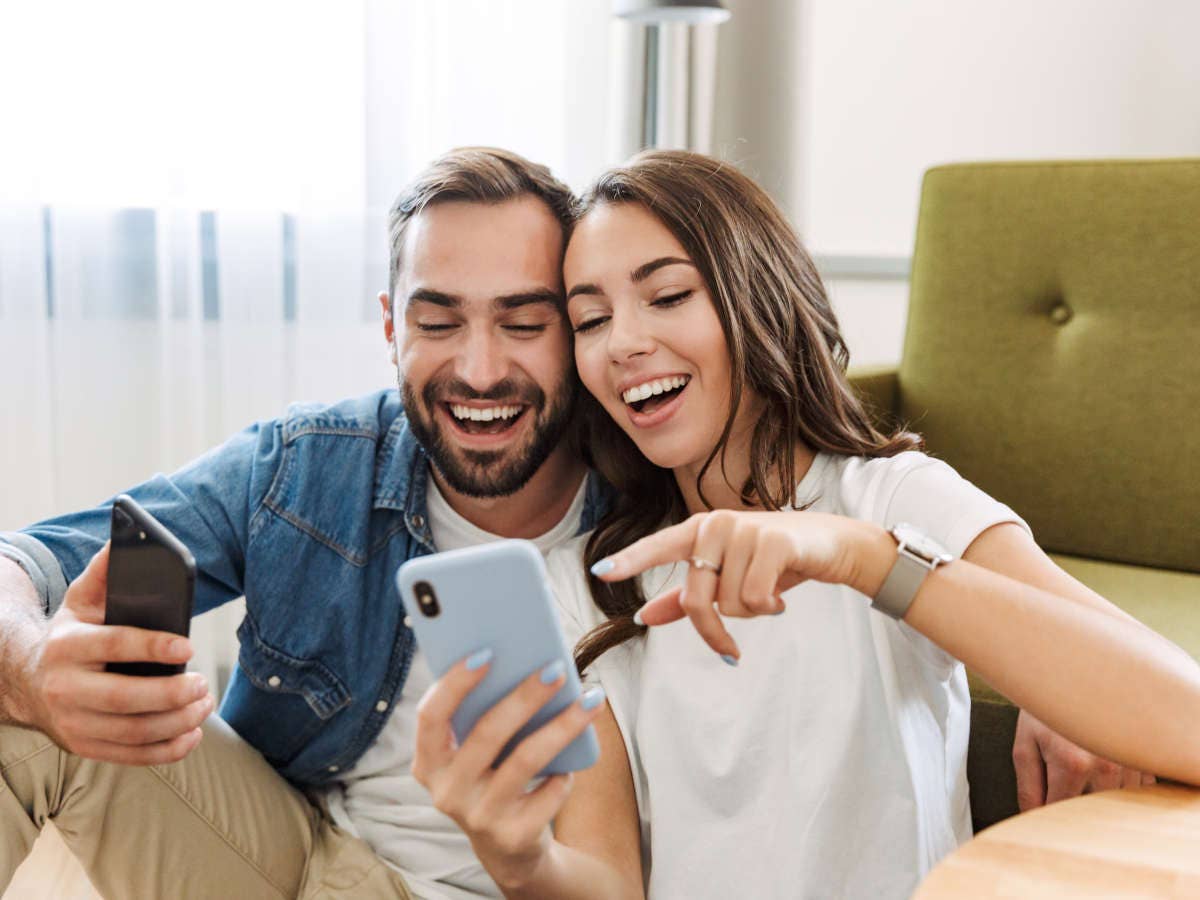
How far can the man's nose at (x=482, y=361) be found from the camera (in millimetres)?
1268

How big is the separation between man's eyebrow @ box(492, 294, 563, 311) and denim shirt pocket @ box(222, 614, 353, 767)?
0.45 meters

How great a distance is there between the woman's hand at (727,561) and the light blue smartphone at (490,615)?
0.21ft

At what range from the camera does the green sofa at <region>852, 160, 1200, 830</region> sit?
1.81 meters

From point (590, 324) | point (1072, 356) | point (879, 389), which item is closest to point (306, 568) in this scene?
point (590, 324)

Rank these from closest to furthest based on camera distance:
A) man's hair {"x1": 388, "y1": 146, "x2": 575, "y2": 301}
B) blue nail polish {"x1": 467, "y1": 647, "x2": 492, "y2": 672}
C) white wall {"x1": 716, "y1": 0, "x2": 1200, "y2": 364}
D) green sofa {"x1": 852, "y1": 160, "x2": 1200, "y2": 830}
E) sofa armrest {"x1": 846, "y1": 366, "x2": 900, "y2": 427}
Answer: blue nail polish {"x1": 467, "y1": 647, "x2": 492, "y2": 672}, man's hair {"x1": 388, "y1": 146, "x2": 575, "y2": 301}, green sofa {"x1": 852, "y1": 160, "x2": 1200, "y2": 830}, sofa armrest {"x1": 846, "y1": 366, "x2": 900, "y2": 427}, white wall {"x1": 716, "y1": 0, "x2": 1200, "y2": 364}

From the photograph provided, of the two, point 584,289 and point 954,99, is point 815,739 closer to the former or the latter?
point 584,289

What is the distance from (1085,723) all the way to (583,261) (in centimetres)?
65

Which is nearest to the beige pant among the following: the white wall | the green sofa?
the green sofa

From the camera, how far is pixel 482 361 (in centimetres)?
127

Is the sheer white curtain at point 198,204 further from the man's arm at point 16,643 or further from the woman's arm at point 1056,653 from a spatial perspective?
the woman's arm at point 1056,653

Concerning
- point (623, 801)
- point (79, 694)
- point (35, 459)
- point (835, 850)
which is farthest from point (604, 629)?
point (35, 459)

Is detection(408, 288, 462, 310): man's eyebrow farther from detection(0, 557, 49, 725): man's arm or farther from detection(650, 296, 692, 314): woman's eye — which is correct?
detection(0, 557, 49, 725): man's arm

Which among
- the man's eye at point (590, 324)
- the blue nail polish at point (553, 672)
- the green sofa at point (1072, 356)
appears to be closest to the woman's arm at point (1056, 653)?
the blue nail polish at point (553, 672)

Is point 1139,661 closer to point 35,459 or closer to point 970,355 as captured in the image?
point 970,355
